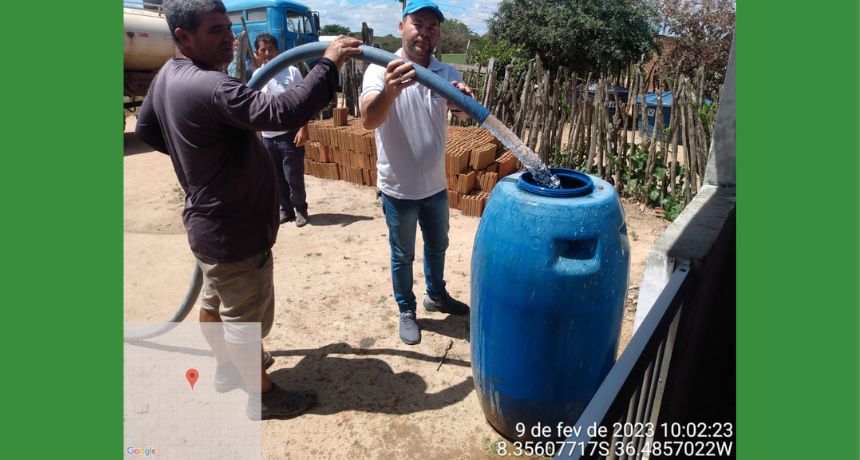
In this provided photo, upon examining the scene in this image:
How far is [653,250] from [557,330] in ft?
1.72

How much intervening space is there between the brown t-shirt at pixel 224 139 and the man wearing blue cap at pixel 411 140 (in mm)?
577

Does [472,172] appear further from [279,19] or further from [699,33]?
[699,33]

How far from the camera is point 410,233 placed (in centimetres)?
298

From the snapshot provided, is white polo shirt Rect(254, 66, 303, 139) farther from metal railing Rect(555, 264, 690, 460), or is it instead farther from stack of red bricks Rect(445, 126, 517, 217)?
metal railing Rect(555, 264, 690, 460)

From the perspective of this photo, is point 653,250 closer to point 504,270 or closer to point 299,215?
point 504,270

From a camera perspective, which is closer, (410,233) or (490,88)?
(410,233)

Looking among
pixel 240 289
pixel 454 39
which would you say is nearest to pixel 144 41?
pixel 240 289

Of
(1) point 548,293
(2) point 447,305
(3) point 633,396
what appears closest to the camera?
(3) point 633,396

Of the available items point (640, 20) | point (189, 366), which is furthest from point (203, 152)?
point (640, 20)

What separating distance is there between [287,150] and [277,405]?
310 cm

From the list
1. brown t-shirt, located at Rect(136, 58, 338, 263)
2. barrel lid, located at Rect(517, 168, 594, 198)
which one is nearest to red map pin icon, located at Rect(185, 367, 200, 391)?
brown t-shirt, located at Rect(136, 58, 338, 263)

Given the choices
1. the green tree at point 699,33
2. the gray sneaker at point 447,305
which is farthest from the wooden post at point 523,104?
the green tree at point 699,33

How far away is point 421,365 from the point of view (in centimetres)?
310

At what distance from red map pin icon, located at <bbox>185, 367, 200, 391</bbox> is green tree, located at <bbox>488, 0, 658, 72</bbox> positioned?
17122 millimetres
